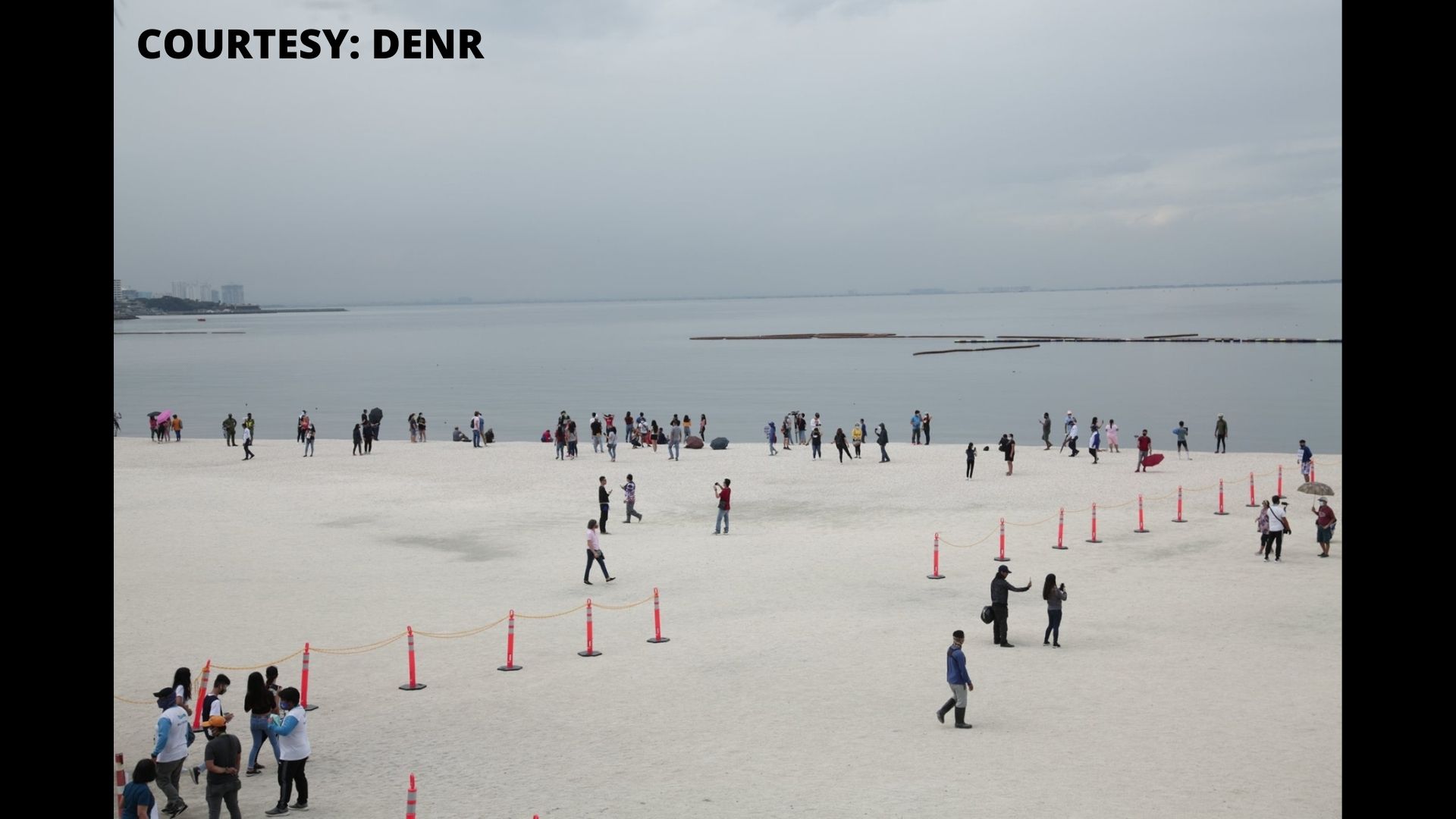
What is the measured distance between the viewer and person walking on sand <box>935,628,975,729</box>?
1420 cm

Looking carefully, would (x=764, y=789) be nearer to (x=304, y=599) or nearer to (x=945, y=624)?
(x=945, y=624)

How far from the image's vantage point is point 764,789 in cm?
1249

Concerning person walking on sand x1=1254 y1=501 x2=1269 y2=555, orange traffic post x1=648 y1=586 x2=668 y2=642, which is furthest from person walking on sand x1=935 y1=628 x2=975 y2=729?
person walking on sand x1=1254 y1=501 x2=1269 y2=555

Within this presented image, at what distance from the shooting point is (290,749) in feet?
39.1

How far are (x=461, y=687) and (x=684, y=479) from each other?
2109cm

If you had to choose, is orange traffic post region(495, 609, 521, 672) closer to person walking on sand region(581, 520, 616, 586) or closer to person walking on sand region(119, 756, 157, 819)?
person walking on sand region(581, 520, 616, 586)

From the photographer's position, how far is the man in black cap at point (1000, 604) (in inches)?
717

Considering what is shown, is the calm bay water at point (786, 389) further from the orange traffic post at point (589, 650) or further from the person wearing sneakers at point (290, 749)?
the person wearing sneakers at point (290, 749)

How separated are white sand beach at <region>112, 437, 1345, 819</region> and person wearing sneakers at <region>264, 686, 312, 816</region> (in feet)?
1.17

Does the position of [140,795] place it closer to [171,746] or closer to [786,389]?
[171,746]

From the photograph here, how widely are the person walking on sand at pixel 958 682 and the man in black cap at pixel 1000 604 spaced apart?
3.84m

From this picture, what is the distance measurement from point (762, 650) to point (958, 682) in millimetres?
4421

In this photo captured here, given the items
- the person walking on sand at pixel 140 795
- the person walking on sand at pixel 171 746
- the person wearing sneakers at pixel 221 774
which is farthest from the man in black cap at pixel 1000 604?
the person walking on sand at pixel 140 795
